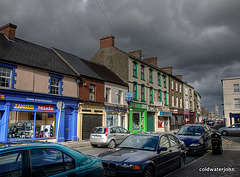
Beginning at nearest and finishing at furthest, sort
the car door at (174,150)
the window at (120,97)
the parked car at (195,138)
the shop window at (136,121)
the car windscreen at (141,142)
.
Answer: the car windscreen at (141,142) < the car door at (174,150) < the parked car at (195,138) < the window at (120,97) < the shop window at (136,121)

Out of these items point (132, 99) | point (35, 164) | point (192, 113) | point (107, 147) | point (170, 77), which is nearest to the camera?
point (35, 164)

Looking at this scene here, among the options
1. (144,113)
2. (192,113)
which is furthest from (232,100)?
(144,113)

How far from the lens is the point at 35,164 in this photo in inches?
131

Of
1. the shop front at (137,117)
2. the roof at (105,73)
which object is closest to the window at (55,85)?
the roof at (105,73)

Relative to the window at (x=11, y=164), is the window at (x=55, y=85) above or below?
above

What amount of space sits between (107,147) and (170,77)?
88.6 feet

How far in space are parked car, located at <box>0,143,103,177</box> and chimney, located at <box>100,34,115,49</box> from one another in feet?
87.5

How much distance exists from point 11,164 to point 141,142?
471cm

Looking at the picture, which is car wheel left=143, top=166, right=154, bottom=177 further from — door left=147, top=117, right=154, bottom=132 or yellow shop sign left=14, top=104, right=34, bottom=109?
door left=147, top=117, right=154, bottom=132

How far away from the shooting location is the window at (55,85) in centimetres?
1777

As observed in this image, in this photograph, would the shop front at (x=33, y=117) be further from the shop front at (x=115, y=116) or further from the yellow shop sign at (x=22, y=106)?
the shop front at (x=115, y=116)

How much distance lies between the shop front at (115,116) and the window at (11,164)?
64.7 ft

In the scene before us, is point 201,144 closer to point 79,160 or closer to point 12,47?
point 79,160

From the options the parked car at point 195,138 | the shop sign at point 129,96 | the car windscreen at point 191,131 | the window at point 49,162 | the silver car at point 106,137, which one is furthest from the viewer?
the shop sign at point 129,96
